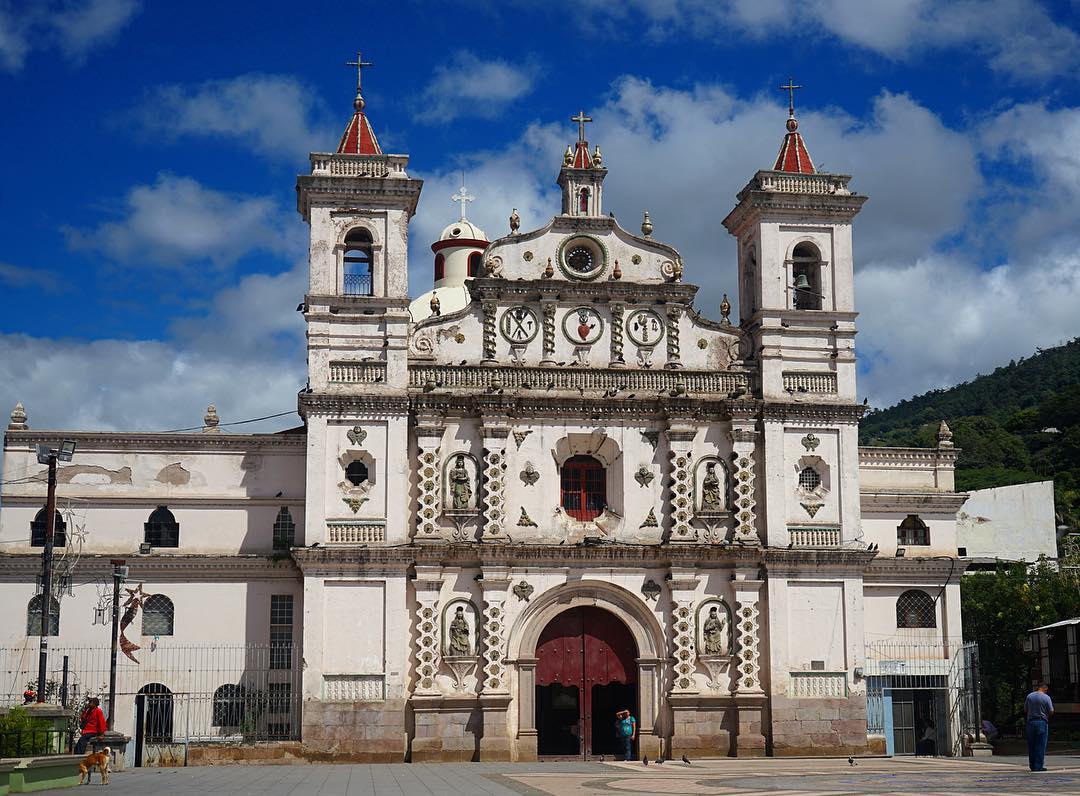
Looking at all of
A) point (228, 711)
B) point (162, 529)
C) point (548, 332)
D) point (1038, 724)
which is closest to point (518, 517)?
point (548, 332)

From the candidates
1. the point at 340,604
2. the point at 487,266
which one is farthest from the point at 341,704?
the point at 487,266

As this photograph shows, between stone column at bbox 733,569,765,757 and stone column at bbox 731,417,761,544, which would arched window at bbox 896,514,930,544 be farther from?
stone column at bbox 733,569,765,757

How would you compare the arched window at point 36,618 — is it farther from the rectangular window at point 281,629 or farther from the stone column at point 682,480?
the stone column at point 682,480

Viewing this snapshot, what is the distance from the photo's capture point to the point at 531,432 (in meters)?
40.5

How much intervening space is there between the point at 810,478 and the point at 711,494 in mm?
2941

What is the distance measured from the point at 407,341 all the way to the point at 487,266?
321 cm

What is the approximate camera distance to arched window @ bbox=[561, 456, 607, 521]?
4088 centimetres

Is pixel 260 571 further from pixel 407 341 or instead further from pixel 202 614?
pixel 407 341

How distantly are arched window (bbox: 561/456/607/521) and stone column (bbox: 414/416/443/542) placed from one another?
3.70m

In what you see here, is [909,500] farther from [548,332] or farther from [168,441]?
[168,441]

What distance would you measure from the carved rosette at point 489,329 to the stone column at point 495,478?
197 centimetres

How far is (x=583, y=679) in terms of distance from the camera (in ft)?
131

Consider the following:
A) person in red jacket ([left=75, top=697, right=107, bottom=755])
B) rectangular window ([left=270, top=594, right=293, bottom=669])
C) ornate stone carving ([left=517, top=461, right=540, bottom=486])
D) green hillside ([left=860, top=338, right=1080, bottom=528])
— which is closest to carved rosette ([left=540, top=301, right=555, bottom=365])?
ornate stone carving ([left=517, top=461, right=540, bottom=486])

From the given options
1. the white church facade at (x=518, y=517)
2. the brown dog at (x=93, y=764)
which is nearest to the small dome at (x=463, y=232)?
the white church facade at (x=518, y=517)
